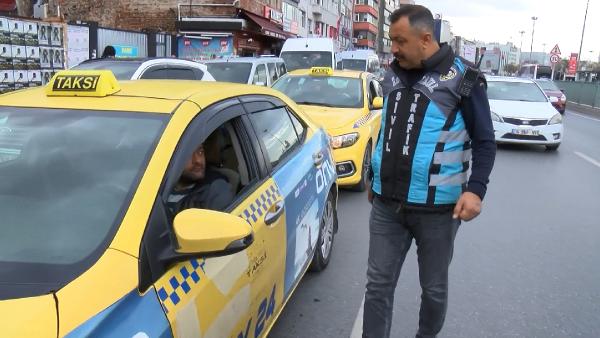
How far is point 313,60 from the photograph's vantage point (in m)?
19.2

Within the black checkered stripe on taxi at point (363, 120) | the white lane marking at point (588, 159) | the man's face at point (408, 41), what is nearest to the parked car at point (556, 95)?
the white lane marking at point (588, 159)

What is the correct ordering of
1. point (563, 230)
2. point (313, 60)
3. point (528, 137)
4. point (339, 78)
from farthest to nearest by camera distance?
point (313, 60) → point (528, 137) → point (339, 78) → point (563, 230)

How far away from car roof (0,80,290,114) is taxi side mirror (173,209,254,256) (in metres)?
0.61

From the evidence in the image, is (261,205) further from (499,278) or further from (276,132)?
(499,278)

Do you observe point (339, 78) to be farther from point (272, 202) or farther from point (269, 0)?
point (269, 0)

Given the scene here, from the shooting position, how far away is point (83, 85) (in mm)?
2514

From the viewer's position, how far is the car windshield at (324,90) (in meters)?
7.59

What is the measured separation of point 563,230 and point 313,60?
14.4 m

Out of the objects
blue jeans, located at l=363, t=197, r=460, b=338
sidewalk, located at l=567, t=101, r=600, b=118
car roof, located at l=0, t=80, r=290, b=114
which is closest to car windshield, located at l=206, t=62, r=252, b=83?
car roof, located at l=0, t=80, r=290, b=114

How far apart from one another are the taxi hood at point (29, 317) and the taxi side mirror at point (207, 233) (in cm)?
46

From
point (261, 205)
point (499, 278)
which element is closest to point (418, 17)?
point (261, 205)

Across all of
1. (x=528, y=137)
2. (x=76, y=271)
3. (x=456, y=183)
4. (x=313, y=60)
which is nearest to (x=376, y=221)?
(x=456, y=183)

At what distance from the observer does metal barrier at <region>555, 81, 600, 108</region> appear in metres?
28.1

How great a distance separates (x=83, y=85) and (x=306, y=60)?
17246mm
